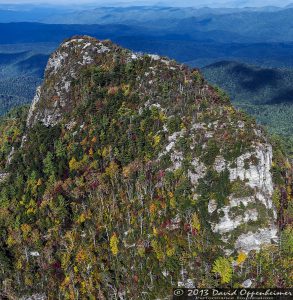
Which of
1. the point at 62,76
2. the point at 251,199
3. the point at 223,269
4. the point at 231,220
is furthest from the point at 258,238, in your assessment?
the point at 62,76

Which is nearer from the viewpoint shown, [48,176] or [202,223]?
[202,223]

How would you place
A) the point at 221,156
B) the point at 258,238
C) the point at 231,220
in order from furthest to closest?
1. the point at 221,156
2. the point at 231,220
3. the point at 258,238

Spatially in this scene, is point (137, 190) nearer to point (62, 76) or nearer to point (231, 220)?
point (231, 220)

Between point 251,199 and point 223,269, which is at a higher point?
point 251,199

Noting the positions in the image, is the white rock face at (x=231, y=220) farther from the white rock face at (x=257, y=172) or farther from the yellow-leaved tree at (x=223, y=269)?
the yellow-leaved tree at (x=223, y=269)

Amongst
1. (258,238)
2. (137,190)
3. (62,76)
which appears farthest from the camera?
(62,76)

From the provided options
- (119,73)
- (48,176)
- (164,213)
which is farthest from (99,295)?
(119,73)

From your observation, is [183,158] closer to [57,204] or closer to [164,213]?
[164,213]

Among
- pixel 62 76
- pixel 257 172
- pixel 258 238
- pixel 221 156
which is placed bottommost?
pixel 258 238

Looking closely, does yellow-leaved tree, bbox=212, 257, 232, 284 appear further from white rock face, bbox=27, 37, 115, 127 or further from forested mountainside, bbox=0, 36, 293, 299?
white rock face, bbox=27, 37, 115, 127
